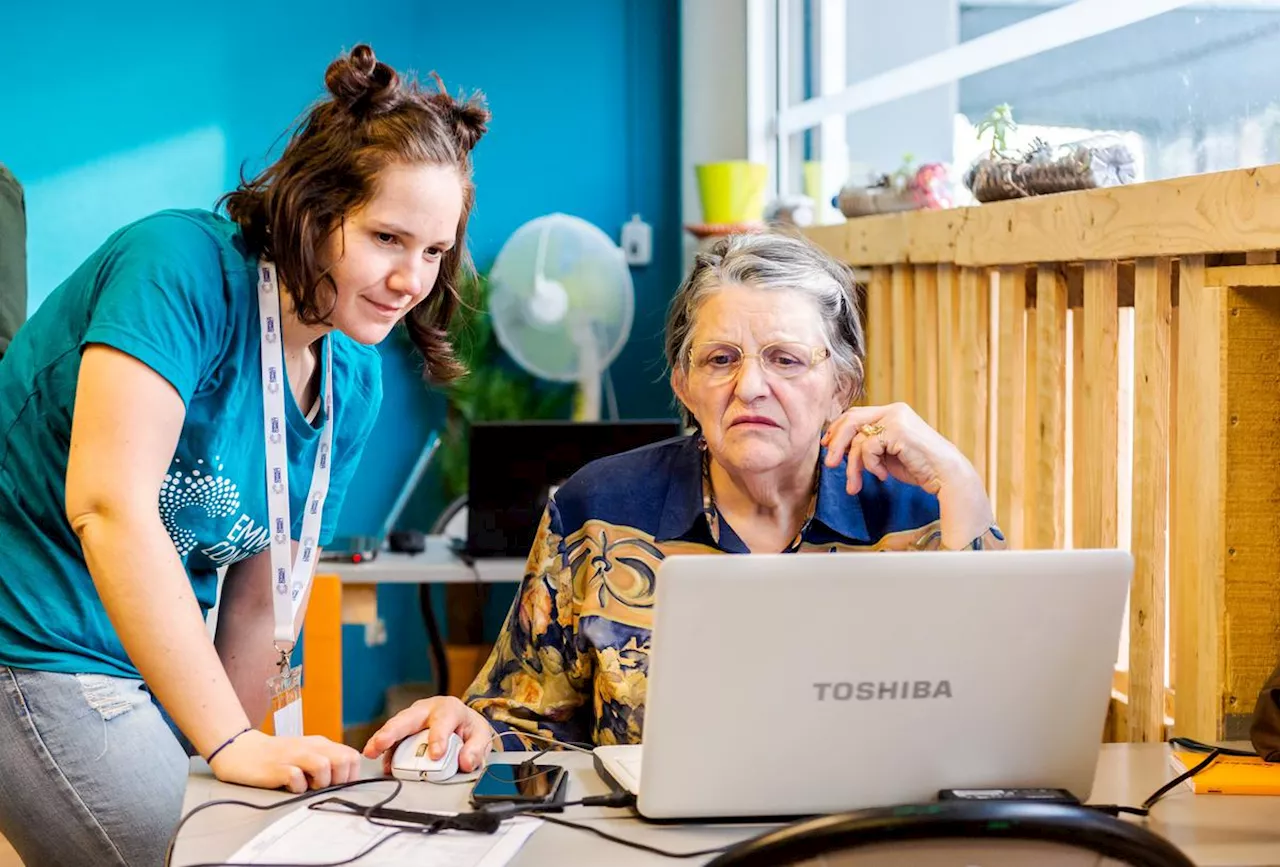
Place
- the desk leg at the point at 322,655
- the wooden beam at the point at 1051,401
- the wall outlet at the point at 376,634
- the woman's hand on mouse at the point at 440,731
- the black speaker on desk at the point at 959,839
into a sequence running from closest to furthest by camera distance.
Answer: the black speaker on desk at the point at 959,839, the woman's hand on mouse at the point at 440,731, the wooden beam at the point at 1051,401, the desk leg at the point at 322,655, the wall outlet at the point at 376,634

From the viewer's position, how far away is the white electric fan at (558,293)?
4.33 m

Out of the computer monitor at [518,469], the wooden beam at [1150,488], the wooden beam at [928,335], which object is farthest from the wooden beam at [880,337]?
the wooden beam at [1150,488]

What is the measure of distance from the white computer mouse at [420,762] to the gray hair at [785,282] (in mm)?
635

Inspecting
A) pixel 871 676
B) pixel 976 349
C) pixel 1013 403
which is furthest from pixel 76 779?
pixel 976 349

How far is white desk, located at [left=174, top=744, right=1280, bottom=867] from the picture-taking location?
1333mm

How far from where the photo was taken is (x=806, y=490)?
1.96 metres

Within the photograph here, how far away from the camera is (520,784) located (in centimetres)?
151

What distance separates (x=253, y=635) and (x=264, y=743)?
1.90 ft

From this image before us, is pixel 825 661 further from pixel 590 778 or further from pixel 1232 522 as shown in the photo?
pixel 1232 522

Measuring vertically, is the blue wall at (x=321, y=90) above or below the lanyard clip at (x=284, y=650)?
above

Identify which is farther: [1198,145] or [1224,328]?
[1198,145]

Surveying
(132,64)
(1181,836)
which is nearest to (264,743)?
(1181,836)

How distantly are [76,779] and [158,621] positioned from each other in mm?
284

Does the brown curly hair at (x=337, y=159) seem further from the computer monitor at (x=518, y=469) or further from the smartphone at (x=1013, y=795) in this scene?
the computer monitor at (x=518, y=469)
